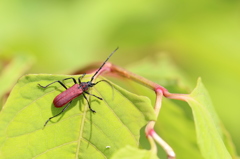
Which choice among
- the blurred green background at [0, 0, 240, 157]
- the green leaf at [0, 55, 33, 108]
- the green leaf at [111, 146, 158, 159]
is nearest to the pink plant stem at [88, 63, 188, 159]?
the green leaf at [111, 146, 158, 159]

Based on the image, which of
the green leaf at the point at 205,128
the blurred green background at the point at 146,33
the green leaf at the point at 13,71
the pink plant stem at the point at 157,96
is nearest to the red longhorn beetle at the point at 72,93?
the pink plant stem at the point at 157,96

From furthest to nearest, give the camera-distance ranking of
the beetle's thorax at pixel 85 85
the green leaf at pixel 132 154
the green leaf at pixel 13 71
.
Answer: the green leaf at pixel 13 71, the beetle's thorax at pixel 85 85, the green leaf at pixel 132 154

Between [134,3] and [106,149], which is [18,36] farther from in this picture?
[106,149]

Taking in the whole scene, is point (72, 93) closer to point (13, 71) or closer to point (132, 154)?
point (132, 154)

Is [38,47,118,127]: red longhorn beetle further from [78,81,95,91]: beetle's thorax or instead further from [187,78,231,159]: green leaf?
[187,78,231,159]: green leaf

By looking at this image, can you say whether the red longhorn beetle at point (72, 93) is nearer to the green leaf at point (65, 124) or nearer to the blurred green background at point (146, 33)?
the green leaf at point (65, 124)

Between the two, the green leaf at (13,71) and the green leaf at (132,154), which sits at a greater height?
the green leaf at (132,154)
